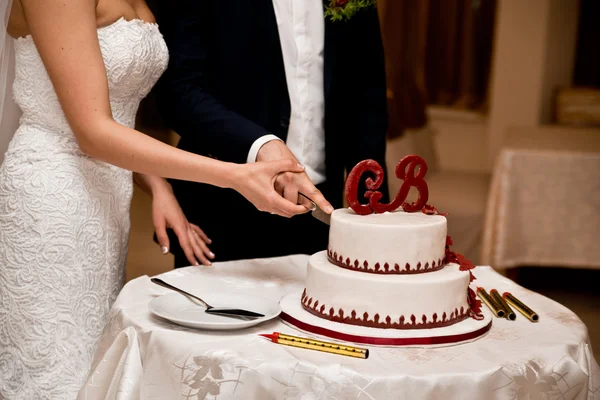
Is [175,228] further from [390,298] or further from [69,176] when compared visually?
[390,298]

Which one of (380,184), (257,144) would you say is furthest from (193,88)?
(380,184)

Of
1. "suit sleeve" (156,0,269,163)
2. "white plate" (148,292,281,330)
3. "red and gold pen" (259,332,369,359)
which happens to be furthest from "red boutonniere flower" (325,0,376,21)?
"red and gold pen" (259,332,369,359)

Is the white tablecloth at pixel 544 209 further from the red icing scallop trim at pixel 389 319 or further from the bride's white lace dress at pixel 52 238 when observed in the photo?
the red icing scallop trim at pixel 389 319

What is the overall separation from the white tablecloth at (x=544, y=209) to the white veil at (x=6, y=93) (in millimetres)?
3703

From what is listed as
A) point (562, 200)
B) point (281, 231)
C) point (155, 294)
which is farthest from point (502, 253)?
point (155, 294)

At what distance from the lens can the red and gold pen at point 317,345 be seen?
1.50m

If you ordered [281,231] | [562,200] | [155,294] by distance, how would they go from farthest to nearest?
[562,200] < [281,231] < [155,294]

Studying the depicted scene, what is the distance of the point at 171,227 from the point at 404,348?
0.99 m

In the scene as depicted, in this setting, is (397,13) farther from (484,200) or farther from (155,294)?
(155,294)

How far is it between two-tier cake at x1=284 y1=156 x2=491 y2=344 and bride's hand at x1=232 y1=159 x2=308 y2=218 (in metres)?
0.15

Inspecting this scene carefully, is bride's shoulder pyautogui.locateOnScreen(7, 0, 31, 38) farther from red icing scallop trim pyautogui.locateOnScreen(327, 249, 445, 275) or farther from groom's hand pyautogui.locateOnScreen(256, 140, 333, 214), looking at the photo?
red icing scallop trim pyautogui.locateOnScreen(327, 249, 445, 275)

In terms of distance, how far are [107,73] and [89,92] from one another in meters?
0.19

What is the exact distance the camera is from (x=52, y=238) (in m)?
2.00

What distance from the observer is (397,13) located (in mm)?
8711
